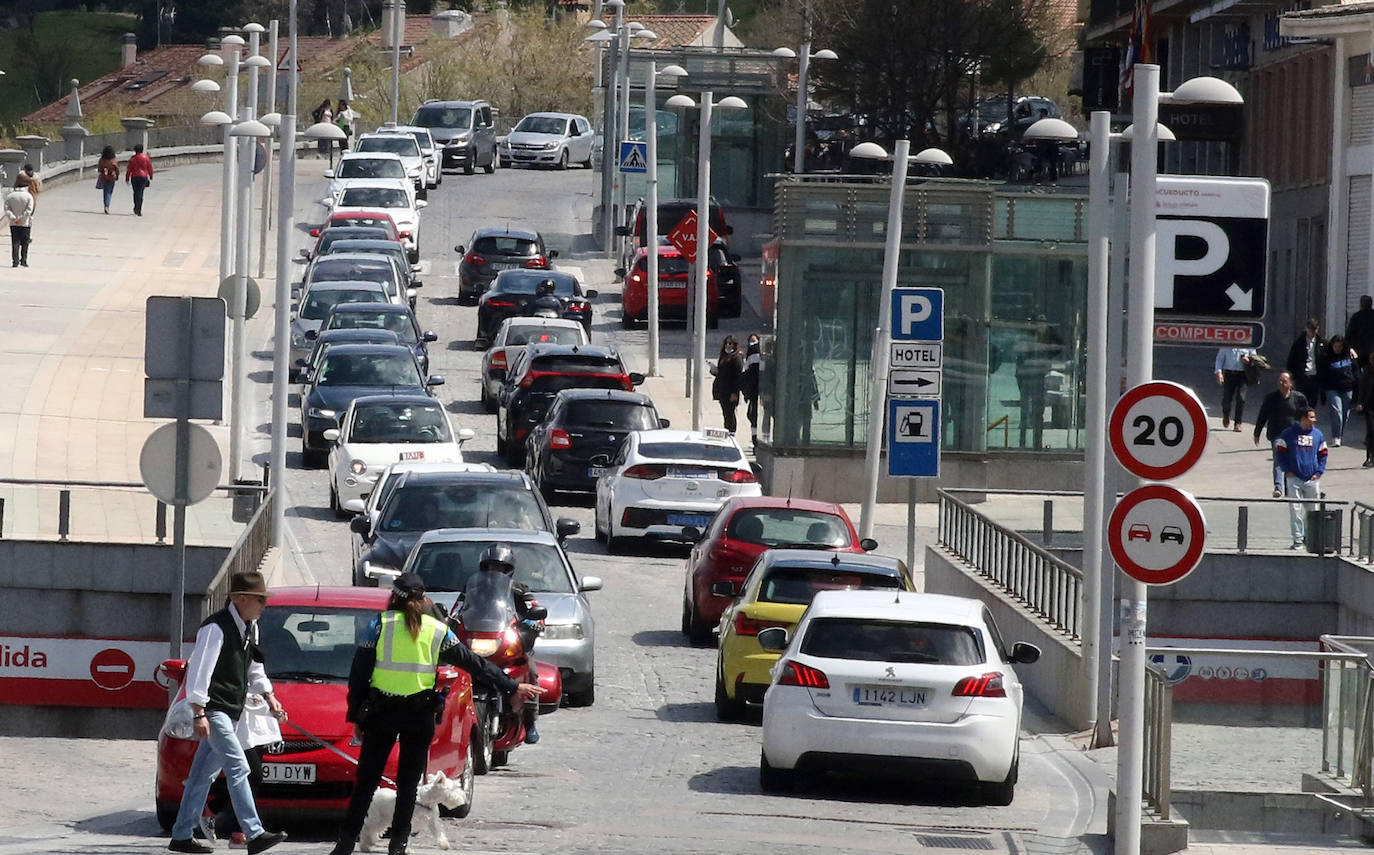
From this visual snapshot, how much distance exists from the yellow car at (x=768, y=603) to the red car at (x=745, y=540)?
276 centimetres

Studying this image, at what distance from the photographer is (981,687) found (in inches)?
598

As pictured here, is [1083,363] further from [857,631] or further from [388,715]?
[388,715]

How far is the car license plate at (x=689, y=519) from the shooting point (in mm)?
28094

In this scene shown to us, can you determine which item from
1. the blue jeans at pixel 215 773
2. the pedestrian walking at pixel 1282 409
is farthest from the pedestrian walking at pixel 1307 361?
the blue jeans at pixel 215 773

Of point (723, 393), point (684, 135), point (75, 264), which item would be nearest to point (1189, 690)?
point (723, 393)

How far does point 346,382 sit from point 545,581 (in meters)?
15.6

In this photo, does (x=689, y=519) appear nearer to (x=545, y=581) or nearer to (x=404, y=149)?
(x=545, y=581)

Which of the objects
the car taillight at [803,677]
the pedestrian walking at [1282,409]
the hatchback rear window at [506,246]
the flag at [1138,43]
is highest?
the flag at [1138,43]

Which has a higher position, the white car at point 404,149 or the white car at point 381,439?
the white car at point 404,149

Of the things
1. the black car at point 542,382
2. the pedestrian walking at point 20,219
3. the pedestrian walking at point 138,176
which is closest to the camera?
the black car at point 542,382

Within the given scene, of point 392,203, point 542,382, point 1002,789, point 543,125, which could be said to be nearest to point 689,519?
point 542,382

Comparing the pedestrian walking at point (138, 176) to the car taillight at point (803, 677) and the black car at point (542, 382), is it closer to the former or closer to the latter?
the black car at point (542, 382)

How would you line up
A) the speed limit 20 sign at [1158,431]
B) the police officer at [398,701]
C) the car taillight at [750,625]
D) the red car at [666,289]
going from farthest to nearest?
the red car at [666,289], the car taillight at [750,625], the police officer at [398,701], the speed limit 20 sign at [1158,431]

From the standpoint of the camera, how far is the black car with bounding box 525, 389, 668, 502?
31.1 metres
